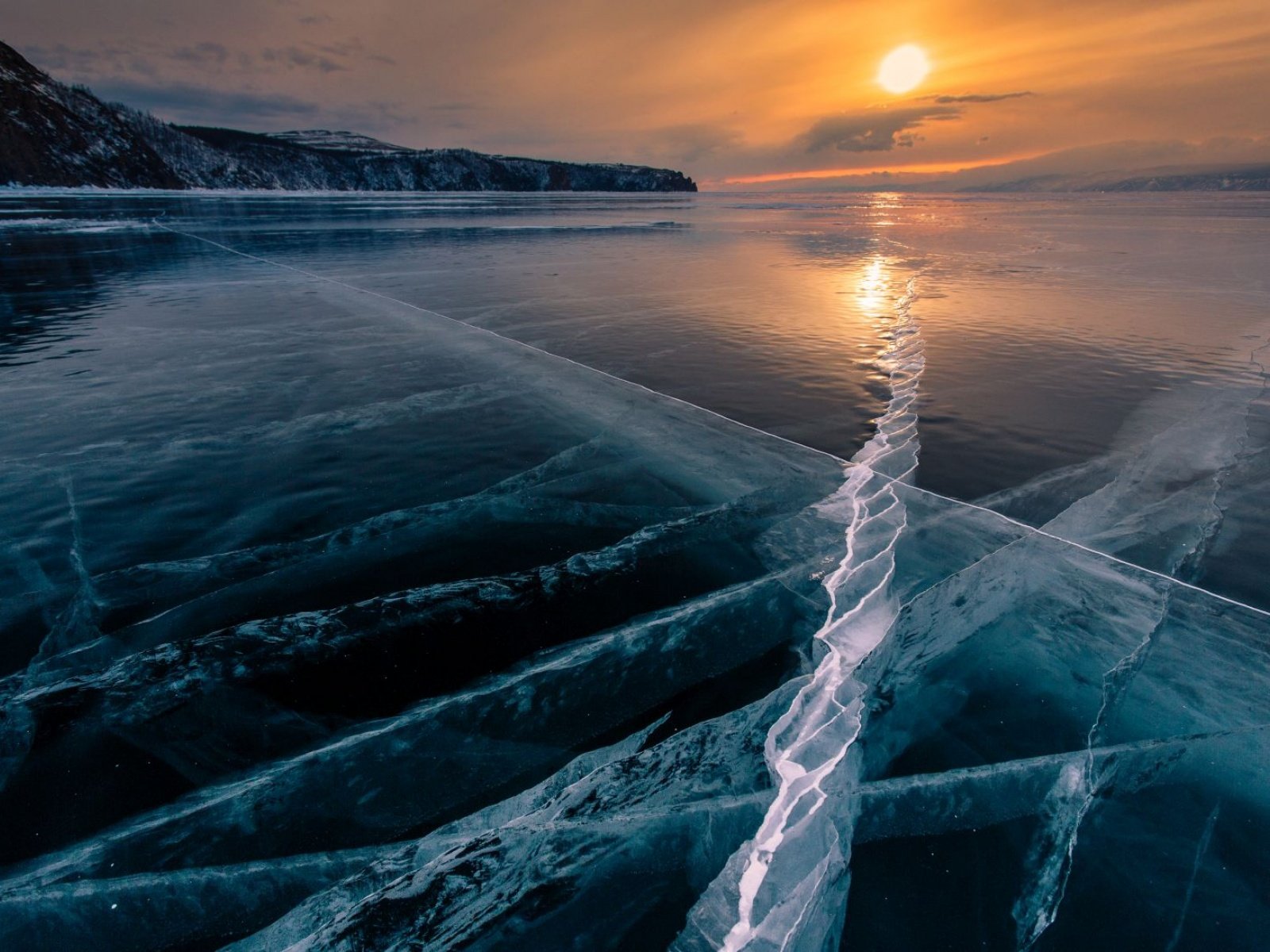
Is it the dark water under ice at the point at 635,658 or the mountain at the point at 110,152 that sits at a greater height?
the mountain at the point at 110,152

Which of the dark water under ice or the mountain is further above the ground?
the mountain

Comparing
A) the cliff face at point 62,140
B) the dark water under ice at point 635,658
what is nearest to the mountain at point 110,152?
the cliff face at point 62,140

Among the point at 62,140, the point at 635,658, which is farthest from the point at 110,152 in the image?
the point at 635,658

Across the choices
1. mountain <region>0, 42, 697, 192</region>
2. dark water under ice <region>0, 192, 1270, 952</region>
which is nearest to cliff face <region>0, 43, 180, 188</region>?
mountain <region>0, 42, 697, 192</region>

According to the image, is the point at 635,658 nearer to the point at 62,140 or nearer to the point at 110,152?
the point at 62,140

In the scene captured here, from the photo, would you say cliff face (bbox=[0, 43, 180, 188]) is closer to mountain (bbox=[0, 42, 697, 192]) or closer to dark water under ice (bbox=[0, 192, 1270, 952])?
mountain (bbox=[0, 42, 697, 192])

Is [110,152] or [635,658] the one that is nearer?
[635,658]

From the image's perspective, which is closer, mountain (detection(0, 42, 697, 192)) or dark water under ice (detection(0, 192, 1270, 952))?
dark water under ice (detection(0, 192, 1270, 952))

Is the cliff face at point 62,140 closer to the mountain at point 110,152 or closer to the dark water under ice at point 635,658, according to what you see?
the mountain at point 110,152
